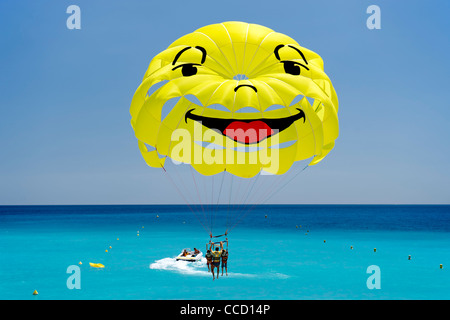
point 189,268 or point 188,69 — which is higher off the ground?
point 188,69

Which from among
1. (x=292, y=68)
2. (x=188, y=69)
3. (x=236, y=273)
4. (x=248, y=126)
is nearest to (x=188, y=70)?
(x=188, y=69)

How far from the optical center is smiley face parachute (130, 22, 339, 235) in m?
10.9

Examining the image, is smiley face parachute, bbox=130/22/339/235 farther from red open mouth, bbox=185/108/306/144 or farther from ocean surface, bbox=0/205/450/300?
ocean surface, bbox=0/205/450/300

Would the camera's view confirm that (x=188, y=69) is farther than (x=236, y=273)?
No

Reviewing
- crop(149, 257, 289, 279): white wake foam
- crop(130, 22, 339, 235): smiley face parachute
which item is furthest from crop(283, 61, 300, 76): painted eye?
crop(149, 257, 289, 279): white wake foam

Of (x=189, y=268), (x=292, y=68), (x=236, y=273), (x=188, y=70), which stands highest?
(x=292, y=68)

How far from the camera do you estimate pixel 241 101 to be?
11.1 m

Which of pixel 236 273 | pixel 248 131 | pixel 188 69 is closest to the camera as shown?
pixel 188 69

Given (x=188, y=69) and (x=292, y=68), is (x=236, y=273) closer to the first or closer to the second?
(x=292, y=68)

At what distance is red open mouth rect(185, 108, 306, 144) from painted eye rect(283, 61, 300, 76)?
1.13m

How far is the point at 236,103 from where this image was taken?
1114cm

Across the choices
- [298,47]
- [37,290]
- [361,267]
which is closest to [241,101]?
[298,47]

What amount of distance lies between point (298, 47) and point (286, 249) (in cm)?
2563
